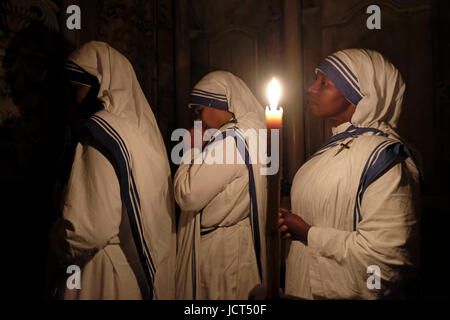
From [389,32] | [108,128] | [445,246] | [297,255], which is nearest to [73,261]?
[108,128]

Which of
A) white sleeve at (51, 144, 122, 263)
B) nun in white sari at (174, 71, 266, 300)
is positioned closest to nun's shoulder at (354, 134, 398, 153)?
nun in white sari at (174, 71, 266, 300)

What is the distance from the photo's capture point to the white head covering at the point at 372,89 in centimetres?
144

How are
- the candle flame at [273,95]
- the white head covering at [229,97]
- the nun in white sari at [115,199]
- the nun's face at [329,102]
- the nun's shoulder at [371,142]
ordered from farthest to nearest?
the white head covering at [229,97]
the nun's face at [329,102]
the nun in white sari at [115,199]
the nun's shoulder at [371,142]
the candle flame at [273,95]

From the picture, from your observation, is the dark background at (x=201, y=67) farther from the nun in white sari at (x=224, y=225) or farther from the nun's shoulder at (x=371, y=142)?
the nun's shoulder at (x=371, y=142)

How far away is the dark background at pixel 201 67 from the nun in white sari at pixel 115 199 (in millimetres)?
511

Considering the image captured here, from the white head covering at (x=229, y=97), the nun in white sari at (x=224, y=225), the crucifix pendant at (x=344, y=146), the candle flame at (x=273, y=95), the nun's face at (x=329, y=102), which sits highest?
the white head covering at (x=229, y=97)

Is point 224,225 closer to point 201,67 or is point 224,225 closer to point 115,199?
point 115,199

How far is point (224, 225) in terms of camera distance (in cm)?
185

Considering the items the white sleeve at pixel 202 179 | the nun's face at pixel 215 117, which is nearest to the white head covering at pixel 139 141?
the white sleeve at pixel 202 179

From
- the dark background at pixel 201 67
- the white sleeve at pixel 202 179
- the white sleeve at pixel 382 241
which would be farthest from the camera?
the dark background at pixel 201 67

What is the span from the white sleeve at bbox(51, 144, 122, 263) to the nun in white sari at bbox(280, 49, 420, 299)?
2.55 ft

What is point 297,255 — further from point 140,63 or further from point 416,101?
point 140,63

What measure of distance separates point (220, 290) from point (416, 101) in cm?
164

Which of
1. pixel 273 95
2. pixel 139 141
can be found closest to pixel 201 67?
pixel 139 141
